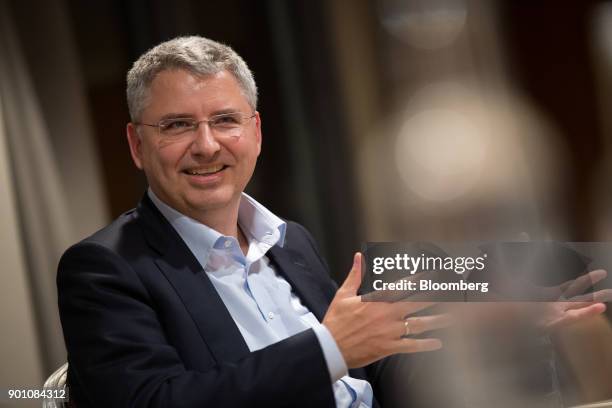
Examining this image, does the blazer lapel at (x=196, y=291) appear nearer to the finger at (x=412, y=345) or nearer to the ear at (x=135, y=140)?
the ear at (x=135, y=140)

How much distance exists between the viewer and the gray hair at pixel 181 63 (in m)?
1.21

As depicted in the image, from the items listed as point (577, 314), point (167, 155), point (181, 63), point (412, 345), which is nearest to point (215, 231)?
point (167, 155)

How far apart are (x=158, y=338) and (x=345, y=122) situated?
0.81 meters

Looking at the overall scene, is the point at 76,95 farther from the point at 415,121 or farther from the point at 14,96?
the point at 415,121

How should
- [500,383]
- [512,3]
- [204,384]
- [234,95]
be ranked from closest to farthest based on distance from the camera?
[204,384]
[234,95]
[500,383]
[512,3]

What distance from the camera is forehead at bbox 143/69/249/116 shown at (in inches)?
47.5

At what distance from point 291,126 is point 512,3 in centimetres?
63

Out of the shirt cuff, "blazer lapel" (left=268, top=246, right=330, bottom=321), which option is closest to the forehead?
"blazer lapel" (left=268, top=246, right=330, bottom=321)

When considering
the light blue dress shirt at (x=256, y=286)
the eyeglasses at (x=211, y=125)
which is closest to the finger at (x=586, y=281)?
the light blue dress shirt at (x=256, y=286)

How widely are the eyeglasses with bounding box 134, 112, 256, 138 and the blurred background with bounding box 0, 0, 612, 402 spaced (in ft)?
1.40

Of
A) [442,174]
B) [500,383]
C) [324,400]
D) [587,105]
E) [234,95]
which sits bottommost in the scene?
[500,383]

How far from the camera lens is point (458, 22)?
5.39 ft

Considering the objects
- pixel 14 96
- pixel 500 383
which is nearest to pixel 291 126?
pixel 14 96

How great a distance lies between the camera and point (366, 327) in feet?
3.42
